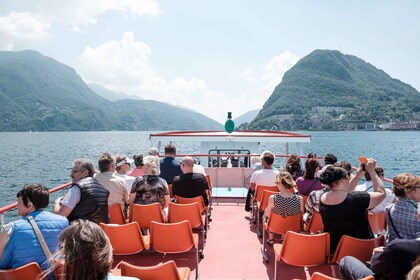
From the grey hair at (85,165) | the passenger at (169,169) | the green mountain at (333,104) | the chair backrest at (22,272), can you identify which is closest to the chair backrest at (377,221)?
the passenger at (169,169)

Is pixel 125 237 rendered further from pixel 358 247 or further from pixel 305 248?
pixel 358 247

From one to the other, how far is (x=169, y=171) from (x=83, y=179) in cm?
261

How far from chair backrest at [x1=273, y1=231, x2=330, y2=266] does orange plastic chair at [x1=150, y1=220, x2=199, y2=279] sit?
41.6 inches

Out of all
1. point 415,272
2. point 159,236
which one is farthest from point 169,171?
point 415,272

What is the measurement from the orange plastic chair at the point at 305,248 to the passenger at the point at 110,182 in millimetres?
2420

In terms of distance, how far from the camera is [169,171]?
256 inches

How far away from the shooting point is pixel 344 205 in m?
3.54

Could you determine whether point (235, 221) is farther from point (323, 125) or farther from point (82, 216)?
point (323, 125)

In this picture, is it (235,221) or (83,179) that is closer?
(83,179)

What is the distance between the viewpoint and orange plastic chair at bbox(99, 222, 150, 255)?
12.6 feet

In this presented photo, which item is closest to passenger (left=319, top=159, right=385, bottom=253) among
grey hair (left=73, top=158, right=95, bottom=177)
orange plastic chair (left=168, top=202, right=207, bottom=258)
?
orange plastic chair (left=168, top=202, right=207, bottom=258)

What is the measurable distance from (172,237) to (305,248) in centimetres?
146

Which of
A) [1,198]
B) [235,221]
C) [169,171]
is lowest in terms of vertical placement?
[1,198]

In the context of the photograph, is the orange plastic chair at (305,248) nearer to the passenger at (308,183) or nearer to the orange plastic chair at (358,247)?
the orange plastic chair at (358,247)
